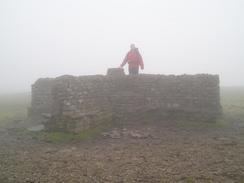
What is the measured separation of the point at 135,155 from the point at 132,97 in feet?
20.4

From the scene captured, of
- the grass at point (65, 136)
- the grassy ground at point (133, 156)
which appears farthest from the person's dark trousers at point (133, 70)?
the grass at point (65, 136)

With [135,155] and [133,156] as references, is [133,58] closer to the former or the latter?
[135,155]

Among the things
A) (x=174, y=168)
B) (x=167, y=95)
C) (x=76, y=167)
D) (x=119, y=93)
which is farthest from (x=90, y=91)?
(x=174, y=168)

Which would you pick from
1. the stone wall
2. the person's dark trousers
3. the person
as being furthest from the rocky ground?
the person

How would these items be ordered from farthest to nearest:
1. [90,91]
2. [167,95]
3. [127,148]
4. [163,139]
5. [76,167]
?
[167,95]
[90,91]
[163,139]
[127,148]
[76,167]

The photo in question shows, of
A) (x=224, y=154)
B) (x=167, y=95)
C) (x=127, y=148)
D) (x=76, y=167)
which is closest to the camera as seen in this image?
(x=76, y=167)

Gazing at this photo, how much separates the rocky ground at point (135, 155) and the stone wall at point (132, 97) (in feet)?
3.12

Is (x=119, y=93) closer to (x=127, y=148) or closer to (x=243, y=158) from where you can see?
(x=127, y=148)

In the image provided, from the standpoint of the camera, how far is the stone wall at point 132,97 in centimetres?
1558

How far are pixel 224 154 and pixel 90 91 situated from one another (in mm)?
7488

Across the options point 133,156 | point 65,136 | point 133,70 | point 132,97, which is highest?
point 133,70

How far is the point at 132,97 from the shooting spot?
1778 centimetres

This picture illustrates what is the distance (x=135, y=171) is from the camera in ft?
33.0

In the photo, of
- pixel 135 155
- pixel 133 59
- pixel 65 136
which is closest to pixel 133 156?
pixel 135 155
